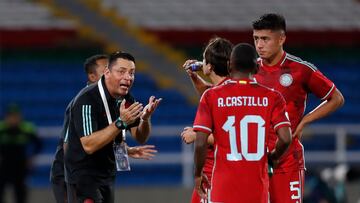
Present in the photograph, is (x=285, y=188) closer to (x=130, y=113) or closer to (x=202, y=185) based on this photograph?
(x=202, y=185)

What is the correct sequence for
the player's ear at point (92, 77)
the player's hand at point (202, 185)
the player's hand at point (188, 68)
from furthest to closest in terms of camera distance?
the player's ear at point (92, 77), the player's hand at point (188, 68), the player's hand at point (202, 185)

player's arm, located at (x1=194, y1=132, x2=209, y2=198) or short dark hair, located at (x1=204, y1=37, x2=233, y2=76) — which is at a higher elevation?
short dark hair, located at (x1=204, y1=37, x2=233, y2=76)

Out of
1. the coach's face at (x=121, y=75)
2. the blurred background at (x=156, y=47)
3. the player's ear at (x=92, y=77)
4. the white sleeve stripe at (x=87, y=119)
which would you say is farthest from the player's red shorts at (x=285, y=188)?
the blurred background at (x=156, y=47)

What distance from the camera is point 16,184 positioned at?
14875 mm

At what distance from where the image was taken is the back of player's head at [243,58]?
6.42 m

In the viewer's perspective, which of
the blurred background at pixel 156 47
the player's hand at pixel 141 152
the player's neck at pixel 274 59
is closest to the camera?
the player's neck at pixel 274 59

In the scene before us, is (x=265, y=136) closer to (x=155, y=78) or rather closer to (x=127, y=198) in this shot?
(x=127, y=198)

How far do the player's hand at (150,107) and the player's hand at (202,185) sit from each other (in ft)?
2.32

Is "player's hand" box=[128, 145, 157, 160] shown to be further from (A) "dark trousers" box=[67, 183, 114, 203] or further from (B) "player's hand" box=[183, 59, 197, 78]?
(B) "player's hand" box=[183, 59, 197, 78]

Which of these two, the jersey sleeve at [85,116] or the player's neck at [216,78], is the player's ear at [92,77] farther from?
the player's neck at [216,78]

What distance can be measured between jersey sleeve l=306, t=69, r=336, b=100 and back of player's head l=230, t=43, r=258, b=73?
1.17m

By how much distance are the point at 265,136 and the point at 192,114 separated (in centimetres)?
1205

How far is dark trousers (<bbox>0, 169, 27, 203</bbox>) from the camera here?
14793 mm

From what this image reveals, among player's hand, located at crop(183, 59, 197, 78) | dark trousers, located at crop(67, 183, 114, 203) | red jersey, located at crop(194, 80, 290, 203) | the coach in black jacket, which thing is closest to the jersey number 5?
red jersey, located at crop(194, 80, 290, 203)
